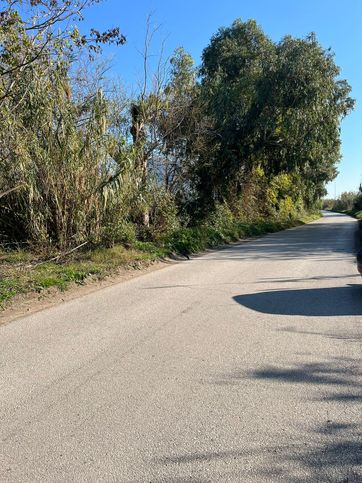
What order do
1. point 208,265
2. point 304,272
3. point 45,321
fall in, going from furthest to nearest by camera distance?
point 208,265, point 304,272, point 45,321

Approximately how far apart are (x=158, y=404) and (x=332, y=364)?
195 cm

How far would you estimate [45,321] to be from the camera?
677 centimetres

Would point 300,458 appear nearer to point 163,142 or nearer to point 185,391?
point 185,391

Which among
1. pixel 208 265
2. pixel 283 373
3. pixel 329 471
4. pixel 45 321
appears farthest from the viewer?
pixel 208 265

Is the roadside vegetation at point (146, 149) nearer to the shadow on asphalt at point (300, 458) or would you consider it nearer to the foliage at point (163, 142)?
the foliage at point (163, 142)

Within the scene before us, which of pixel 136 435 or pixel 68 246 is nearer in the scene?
pixel 136 435

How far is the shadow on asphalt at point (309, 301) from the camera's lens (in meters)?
6.96

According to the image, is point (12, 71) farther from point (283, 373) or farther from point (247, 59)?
point (247, 59)

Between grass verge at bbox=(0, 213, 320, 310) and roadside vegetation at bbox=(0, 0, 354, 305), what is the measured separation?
45 mm

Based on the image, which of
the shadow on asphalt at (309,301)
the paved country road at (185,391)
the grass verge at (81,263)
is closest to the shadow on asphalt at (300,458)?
the paved country road at (185,391)

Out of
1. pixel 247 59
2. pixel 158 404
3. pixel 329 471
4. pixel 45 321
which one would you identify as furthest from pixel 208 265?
pixel 247 59

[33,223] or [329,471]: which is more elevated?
[33,223]

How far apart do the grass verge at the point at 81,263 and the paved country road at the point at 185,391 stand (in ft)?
3.83

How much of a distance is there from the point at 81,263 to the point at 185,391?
7296 millimetres
